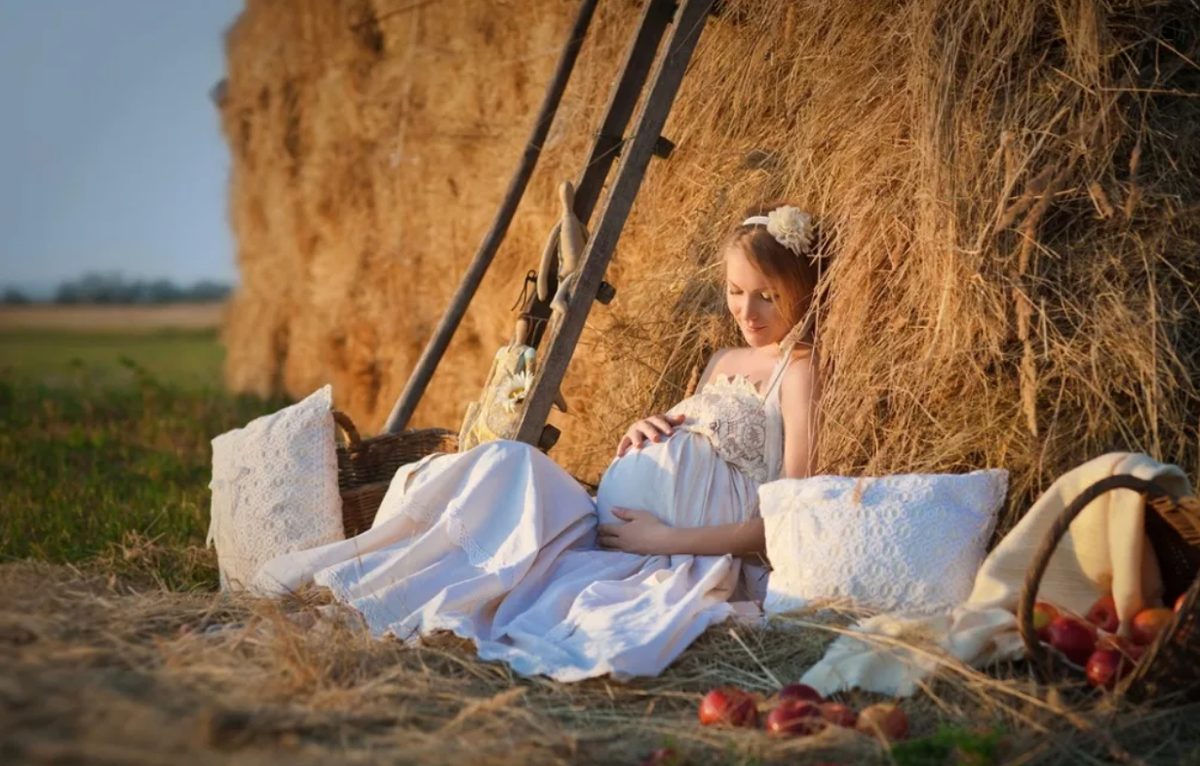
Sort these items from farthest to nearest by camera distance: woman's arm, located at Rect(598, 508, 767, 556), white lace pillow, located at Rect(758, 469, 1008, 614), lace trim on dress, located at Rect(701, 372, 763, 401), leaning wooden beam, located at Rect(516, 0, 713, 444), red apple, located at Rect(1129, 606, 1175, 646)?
leaning wooden beam, located at Rect(516, 0, 713, 444) < lace trim on dress, located at Rect(701, 372, 763, 401) < woman's arm, located at Rect(598, 508, 767, 556) < white lace pillow, located at Rect(758, 469, 1008, 614) < red apple, located at Rect(1129, 606, 1175, 646)

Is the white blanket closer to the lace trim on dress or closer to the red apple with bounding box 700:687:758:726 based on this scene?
the red apple with bounding box 700:687:758:726

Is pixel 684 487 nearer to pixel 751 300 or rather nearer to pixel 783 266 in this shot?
pixel 751 300

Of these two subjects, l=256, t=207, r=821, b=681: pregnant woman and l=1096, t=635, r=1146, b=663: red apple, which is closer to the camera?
l=1096, t=635, r=1146, b=663: red apple

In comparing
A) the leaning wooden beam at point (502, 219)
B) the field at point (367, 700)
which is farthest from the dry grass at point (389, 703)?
the leaning wooden beam at point (502, 219)

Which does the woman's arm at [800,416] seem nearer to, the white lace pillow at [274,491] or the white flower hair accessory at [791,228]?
the white flower hair accessory at [791,228]

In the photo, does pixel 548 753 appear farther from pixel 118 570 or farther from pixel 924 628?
pixel 118 570

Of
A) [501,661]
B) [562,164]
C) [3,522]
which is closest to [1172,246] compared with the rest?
[501,661]

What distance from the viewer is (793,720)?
259cm

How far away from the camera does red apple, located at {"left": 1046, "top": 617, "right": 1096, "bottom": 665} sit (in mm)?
2834

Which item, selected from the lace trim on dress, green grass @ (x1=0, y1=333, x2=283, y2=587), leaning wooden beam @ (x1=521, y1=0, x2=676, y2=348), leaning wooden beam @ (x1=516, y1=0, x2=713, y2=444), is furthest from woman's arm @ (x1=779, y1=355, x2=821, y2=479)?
green grass @ (x1=0, y1=333, x2=283, y2=587)

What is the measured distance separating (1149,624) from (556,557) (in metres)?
1.68

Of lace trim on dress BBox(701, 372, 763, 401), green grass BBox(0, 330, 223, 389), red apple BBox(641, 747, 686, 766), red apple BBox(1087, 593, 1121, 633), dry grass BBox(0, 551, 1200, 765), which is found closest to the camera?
dry grass BBox(0, 551, 1200, 765)

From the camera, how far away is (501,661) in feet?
10.5

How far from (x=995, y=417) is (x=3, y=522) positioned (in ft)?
12.6
